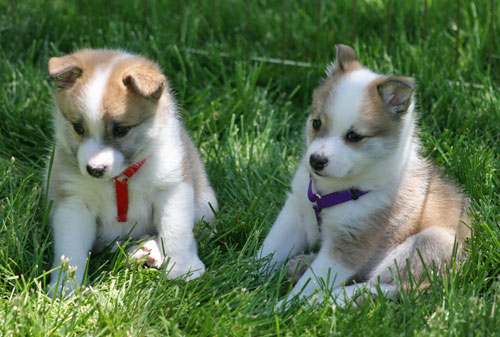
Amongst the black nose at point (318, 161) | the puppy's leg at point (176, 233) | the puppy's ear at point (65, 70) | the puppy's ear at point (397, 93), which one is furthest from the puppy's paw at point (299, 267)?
the puppy's ear at point (65, 70)

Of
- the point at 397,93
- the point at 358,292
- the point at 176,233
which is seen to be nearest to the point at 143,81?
the point at 176,233

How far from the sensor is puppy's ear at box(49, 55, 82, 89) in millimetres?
3522

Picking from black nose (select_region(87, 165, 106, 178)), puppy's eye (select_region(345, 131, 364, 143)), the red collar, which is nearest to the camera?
black nose (select_region(87, 165, 106, 178))

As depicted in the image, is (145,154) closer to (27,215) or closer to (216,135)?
(27,215)

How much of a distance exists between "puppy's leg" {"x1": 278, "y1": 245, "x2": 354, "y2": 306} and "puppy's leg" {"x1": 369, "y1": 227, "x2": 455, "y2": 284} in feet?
0.59

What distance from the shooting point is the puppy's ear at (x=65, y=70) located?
3.52m

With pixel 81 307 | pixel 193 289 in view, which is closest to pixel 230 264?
pixel 193 289

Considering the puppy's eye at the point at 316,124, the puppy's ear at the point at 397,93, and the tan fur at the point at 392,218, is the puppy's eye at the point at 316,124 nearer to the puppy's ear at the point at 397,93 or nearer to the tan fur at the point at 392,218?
the tan fur at the point at 392,218

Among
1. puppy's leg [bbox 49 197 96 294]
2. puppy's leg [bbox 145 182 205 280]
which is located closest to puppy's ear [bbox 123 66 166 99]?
puppy's leg [bbox 145 182 205 280]

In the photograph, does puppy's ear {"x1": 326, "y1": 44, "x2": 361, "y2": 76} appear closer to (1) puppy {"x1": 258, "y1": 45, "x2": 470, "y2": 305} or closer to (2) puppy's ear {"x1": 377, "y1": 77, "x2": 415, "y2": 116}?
(1) puppy {"x1": 258, "y1": 45, "x2": 470, "y2": 305}

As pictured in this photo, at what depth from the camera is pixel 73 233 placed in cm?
377

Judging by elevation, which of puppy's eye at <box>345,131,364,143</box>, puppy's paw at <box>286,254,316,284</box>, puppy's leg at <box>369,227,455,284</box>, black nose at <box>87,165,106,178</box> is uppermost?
puppy's eye at <box>345,131,364,143</box>

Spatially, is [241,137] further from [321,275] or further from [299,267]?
[321,275]

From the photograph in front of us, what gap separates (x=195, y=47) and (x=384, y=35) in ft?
6.13
